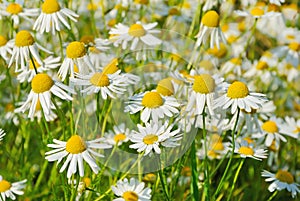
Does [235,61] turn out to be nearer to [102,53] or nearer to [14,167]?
[102,53]

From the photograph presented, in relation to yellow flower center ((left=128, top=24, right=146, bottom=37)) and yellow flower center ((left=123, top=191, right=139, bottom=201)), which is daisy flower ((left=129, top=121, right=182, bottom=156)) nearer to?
yellow flower center ((left=123, top=191, right=139, bottom=201))

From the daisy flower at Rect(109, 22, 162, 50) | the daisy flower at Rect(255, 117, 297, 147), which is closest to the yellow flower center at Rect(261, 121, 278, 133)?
the daisy flower at Rect(255, 117, 297, 147)

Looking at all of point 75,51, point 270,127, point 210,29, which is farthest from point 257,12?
point 75,51

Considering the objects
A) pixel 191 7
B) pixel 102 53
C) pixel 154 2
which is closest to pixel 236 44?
pixel 191 7

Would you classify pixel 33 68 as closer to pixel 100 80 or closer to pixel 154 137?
pixel 100 80

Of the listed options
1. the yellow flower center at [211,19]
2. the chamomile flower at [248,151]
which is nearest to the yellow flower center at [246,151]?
the chamomile flower at [248,151]
